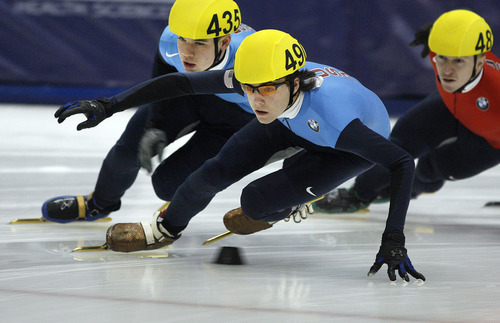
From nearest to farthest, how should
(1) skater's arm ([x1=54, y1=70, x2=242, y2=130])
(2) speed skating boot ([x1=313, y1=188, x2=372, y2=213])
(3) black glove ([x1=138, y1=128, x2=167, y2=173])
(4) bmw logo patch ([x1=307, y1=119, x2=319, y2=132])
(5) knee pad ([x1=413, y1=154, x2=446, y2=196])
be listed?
(4) bmw logo patch ([x1=307, y1=119, x2=319, y2=132]) → (1) skater's arm ([x1=54, y1=70, x2=242, y2=130]) → (3) black glove ([x1=138, y1=128, x2=167, y2=173]) → (5) knee pad ([x1=413, y1=154, x2=446, y2=196]) → (2) speed skating boot ([x1=313, y1=188, x2=372, y2=213])

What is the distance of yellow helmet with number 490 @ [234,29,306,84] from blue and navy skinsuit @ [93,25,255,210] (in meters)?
0.70

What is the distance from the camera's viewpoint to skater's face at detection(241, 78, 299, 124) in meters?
2.79

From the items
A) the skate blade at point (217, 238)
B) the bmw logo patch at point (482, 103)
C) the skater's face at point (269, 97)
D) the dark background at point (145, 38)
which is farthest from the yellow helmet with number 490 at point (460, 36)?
the dark background at point (145, 38)

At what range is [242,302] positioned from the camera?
8.12 ft

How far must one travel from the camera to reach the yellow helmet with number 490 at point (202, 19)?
133 inches

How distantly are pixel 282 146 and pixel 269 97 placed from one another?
1.46ft

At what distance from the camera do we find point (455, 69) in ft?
11.7

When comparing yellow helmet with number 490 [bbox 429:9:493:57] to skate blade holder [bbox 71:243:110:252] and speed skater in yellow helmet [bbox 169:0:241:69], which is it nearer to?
speed skater in yellow helmet [bbox 169:0:241:69]

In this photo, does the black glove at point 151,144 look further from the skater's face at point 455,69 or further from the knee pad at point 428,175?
the knee pad at point 428,175

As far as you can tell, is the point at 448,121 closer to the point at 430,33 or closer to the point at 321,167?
the point at 430,33

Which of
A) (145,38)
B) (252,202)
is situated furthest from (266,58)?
(145,38)

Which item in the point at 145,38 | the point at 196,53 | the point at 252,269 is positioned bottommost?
the point at 252,269

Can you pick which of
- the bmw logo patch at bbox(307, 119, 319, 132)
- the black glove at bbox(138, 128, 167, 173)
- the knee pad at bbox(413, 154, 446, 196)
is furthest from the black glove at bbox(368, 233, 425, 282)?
the knee pad at bbox(413, 154, 446, 196)

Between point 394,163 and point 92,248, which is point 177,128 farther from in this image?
point 394,163
